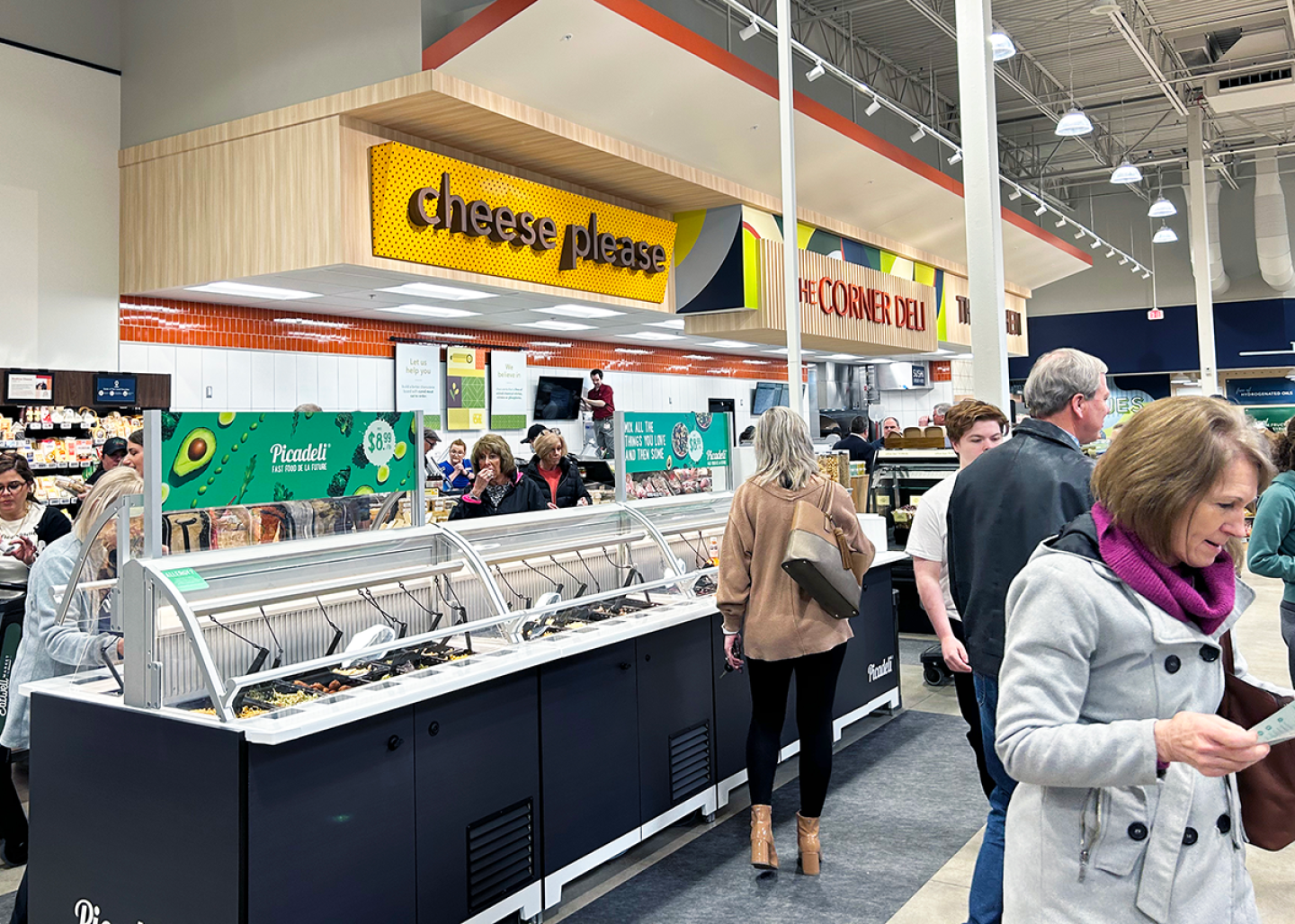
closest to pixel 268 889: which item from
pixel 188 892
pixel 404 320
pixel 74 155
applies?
pixel 188 892

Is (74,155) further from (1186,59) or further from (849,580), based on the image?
(1186,59)

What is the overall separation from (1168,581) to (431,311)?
746cm

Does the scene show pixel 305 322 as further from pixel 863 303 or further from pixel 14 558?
pixel 863 303

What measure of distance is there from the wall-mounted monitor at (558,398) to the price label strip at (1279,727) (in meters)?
9.60

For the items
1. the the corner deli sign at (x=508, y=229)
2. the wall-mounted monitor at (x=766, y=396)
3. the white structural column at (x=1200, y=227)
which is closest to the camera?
the the corner deli sign at (x=508, y=229)

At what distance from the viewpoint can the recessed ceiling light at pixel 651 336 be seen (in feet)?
35.8

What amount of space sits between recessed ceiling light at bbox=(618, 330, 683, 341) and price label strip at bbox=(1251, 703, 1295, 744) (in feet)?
31.5

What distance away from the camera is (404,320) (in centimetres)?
904

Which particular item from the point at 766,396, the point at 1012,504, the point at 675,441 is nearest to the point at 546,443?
the point at 675,441

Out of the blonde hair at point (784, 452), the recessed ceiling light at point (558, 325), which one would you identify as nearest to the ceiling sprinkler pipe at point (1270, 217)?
the recessed ceiling light at point (558, 325)

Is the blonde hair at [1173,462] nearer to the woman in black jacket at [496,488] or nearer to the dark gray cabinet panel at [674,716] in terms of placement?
the dark gray cabinet panel at [674,716]

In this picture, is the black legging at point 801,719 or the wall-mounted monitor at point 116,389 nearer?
the black legging at point 801,719

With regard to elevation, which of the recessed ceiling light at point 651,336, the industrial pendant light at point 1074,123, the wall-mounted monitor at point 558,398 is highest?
the industrial pendant light at point 1074,123

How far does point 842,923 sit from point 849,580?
3.66 ft
